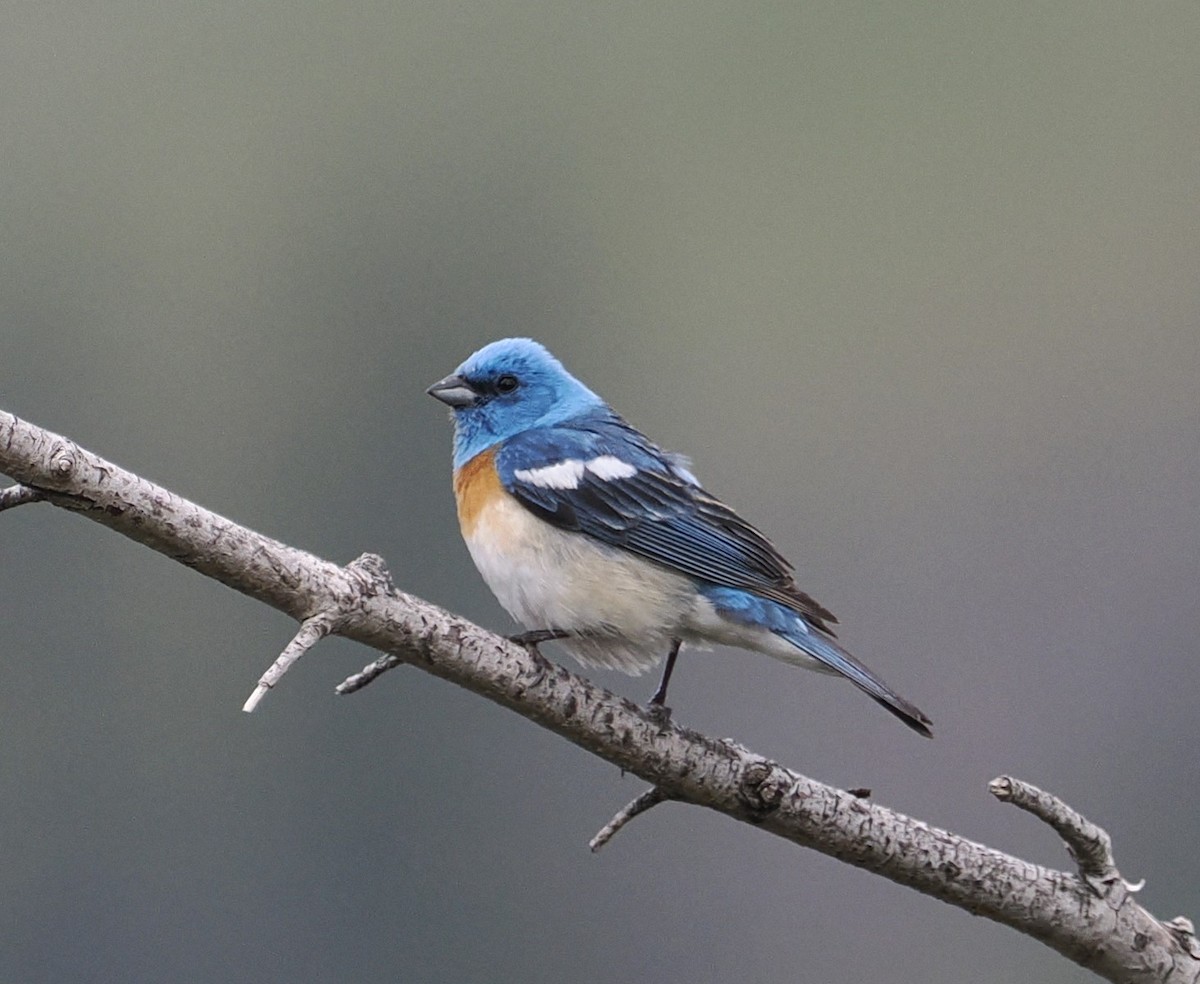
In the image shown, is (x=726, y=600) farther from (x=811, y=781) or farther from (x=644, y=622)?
(x=811, y=781)

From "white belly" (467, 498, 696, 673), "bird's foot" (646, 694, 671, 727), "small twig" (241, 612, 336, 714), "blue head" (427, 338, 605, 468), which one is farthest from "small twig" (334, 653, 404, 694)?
"blue head" (427, 338, 605, 468)

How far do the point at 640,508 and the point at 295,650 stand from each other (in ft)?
3.52

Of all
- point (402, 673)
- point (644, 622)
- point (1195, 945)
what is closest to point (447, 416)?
point (644, 622)

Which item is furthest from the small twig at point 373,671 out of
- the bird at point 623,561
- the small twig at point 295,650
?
the bird at point 623,561

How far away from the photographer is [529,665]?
76.0 inches

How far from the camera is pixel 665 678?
2400mm

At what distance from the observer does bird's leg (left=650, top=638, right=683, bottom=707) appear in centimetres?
222

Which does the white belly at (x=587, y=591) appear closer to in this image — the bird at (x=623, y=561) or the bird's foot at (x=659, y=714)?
the bird at (x=623, y=561)

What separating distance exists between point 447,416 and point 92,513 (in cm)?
136

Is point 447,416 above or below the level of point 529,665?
above

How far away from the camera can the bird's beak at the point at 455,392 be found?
2855 millimetres

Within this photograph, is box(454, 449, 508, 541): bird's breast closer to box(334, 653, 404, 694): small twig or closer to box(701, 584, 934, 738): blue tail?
box(701, 584, 934, 738): blue tail

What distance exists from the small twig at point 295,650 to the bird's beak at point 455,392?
1.15 meters

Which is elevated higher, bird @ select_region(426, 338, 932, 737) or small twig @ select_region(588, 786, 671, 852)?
bird @ select_region(426, 338, 932, 737)
